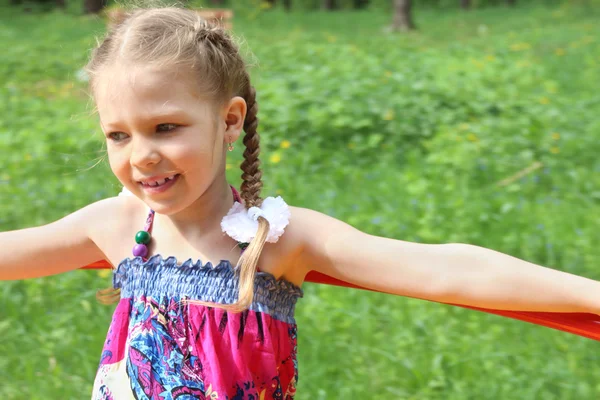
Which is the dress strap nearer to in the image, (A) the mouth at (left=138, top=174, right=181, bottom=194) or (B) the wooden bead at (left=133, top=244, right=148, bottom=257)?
(B) the wooden bead at (left=133, top=244, right=148, bottom=257)

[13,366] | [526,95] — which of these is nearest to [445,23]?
[526,95]

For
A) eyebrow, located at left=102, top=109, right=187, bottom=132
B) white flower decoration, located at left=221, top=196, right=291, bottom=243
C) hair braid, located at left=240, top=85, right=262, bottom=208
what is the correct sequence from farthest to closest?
hair braid, located at left=240, top=85, right=262, bottom=208, white flower decoration, located at left=221, top=196, right=291, bottom=243, eyebrow, located at left=102, top=109, right=187, bottom=132

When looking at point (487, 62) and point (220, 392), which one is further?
point (487, 62)

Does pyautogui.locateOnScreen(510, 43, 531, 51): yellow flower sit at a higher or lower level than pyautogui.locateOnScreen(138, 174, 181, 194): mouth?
lower

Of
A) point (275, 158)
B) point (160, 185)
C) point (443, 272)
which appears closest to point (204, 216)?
point (160, 185)

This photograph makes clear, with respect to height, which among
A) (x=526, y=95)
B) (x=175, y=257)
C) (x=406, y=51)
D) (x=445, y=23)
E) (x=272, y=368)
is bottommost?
(x=445, y=23)

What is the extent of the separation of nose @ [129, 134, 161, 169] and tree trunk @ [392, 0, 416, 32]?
16.1 m

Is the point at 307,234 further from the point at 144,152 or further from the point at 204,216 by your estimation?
the point at 144,152

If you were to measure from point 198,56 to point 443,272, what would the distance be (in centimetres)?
70

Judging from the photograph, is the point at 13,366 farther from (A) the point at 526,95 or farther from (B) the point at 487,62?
(B) the point at 487,62

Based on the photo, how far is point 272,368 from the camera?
1.82 m

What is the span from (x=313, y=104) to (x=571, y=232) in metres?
2.84

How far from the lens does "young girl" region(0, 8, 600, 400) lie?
1700 millimetres

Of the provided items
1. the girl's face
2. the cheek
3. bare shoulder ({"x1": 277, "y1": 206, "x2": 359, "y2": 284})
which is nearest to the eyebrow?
the girl's face
